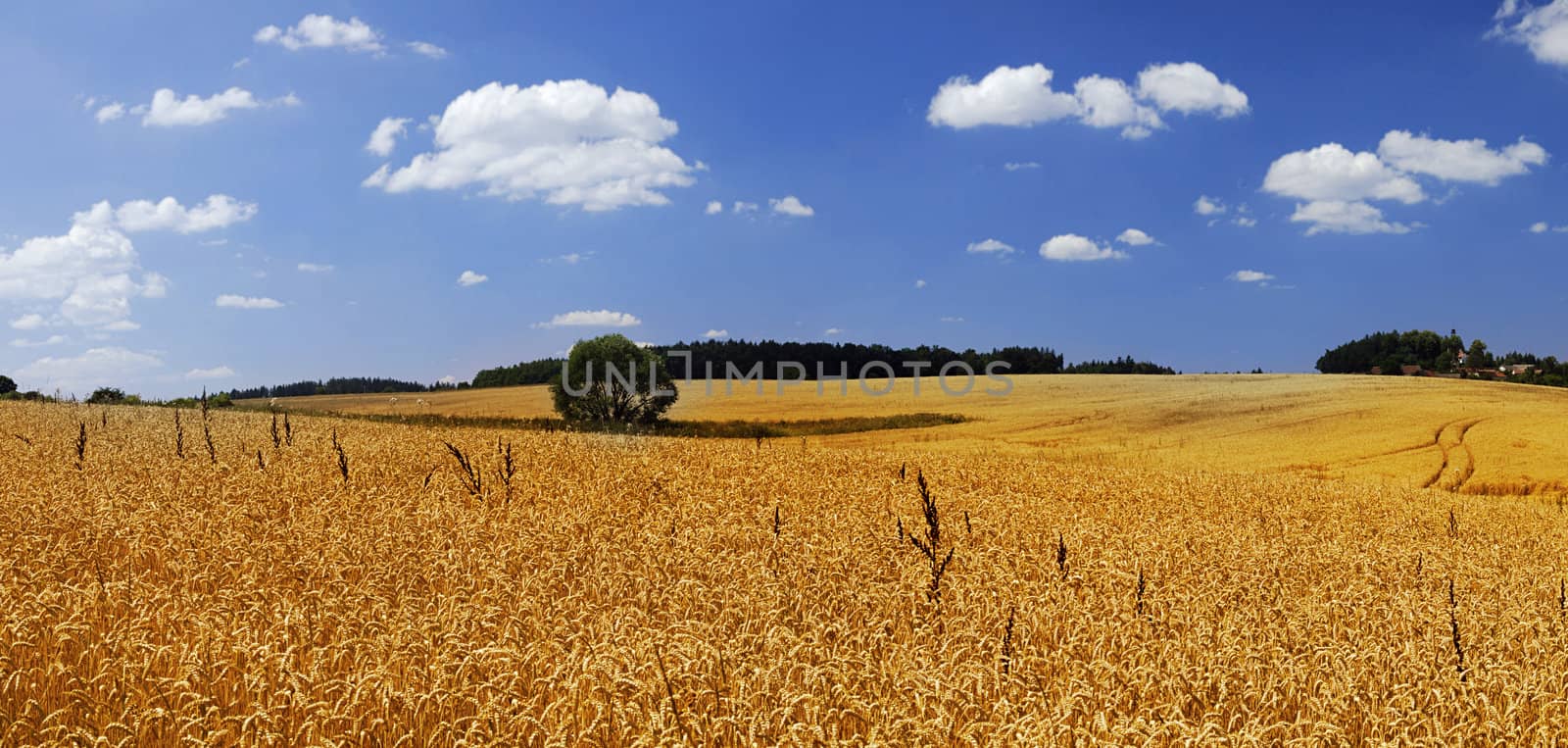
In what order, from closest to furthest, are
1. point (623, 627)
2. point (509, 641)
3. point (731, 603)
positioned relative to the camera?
point (509, 641) < point (623, 627) < point (731, 603)

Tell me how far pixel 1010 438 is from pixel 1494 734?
32.6 m

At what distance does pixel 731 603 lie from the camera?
5.63m

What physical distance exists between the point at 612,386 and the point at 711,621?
41.5 metres

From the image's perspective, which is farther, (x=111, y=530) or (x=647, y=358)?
(x=647, y=358)

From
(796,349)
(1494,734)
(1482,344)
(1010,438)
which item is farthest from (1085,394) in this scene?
(1482,344)

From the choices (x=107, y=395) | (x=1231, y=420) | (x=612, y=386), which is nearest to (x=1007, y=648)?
(x=1231, y=420)

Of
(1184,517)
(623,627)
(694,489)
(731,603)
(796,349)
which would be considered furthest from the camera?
(796,349)

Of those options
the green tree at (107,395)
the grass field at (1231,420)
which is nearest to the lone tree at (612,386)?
the grass field at (1231,420)

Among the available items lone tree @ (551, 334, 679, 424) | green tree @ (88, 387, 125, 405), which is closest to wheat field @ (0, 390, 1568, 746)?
lone tree @ (551, 334, 679, 424)

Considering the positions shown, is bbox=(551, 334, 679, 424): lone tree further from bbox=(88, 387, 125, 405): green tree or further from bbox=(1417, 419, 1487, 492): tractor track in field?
bbox=(1417, 419, 1487, 492): tractor track in field

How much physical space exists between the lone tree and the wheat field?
34.9 metres

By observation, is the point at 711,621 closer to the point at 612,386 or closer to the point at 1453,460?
the point at 1453,460

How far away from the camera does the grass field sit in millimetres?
26484

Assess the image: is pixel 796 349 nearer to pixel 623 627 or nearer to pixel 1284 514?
pixel 1284 514
